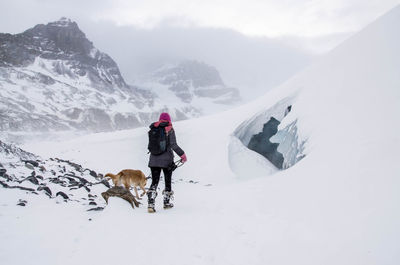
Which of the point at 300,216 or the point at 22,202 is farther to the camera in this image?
the point at 22,202

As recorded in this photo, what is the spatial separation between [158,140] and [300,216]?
11.0ft

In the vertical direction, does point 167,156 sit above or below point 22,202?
above

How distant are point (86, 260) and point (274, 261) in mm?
2401

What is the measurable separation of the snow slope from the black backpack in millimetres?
1365

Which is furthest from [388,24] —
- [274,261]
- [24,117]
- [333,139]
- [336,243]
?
[24,117]

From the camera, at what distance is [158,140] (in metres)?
6.69

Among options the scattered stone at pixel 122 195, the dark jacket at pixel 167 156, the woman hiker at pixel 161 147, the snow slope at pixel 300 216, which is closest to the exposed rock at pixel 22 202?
the snow slope at pixel 300 216

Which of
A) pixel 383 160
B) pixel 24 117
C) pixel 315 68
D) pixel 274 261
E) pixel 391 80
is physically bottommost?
pixel 274 261

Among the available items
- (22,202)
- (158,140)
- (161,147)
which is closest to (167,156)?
(161,147)

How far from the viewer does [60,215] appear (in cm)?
562

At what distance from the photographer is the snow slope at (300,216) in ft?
12.8

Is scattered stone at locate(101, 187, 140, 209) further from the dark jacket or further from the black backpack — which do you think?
the black backpack

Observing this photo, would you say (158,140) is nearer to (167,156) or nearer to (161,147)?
(161,147)

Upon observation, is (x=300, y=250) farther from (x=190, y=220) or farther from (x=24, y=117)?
(x=24, y=117)
